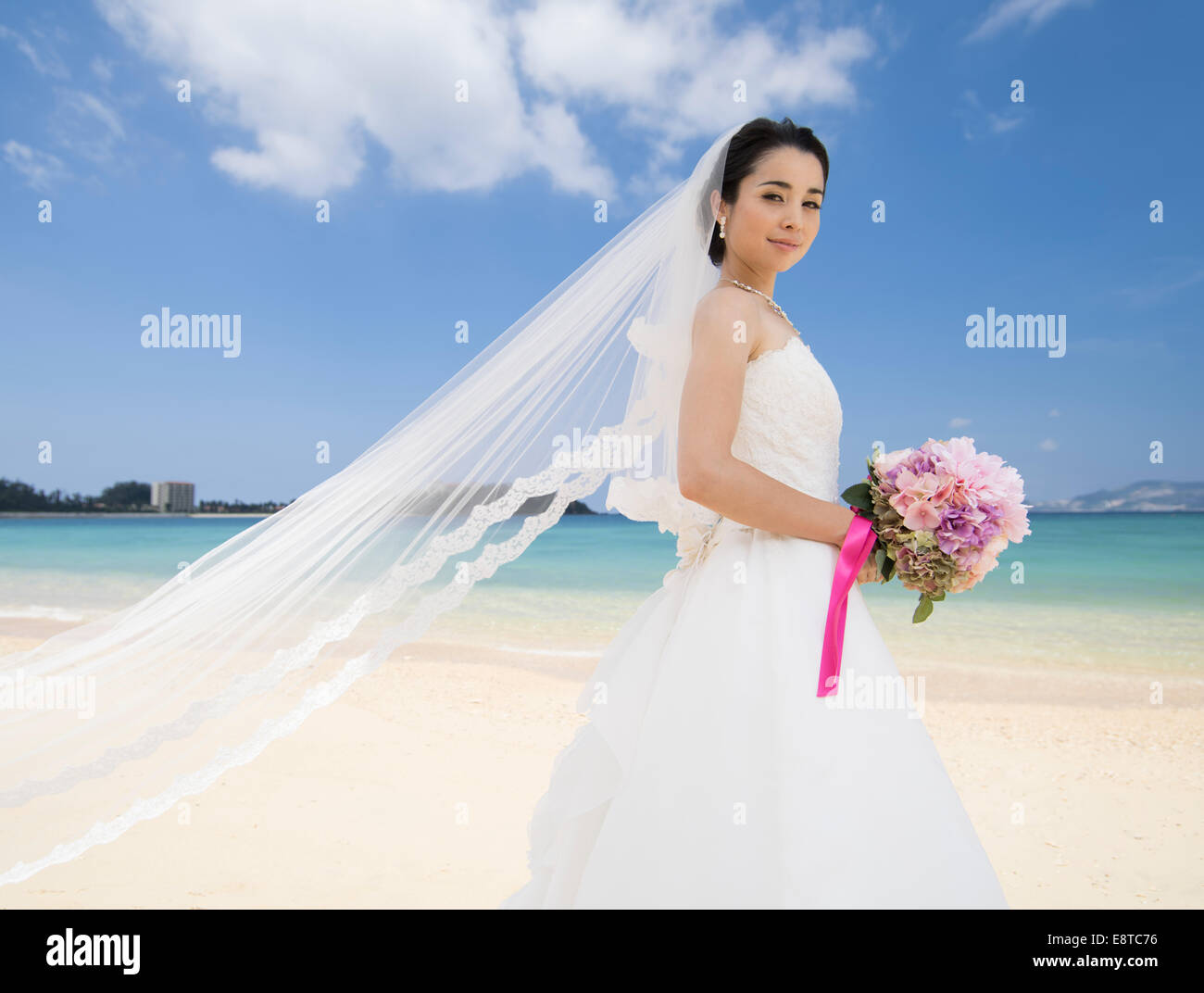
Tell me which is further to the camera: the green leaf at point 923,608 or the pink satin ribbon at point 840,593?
the green leaf at point 923,608

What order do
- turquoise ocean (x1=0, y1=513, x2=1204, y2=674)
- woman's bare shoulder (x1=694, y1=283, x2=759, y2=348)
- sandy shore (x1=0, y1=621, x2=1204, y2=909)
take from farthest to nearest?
1. turquoise ocean (x1=0, y1=513, x2=1204, y2=674)
2. sandy shore (x1=0, y1=621, x2=1204, y2=909)
3. woman's bare shoulder (x1=694, y1=283, x2=759, y2=348)

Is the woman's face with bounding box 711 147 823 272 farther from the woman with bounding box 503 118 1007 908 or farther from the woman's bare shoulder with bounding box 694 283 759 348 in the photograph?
the woman's bare shoulder with bounding box 694 283 759 348

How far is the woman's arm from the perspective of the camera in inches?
69.4

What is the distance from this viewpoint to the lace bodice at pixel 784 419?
76.8 inches

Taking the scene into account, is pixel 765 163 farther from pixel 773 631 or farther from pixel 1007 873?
pixel 1007 873

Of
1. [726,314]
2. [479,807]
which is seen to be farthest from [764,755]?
[479,807]

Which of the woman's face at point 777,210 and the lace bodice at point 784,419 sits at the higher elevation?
the woman's face at point 777,210

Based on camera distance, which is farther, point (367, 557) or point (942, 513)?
point (367, 557)

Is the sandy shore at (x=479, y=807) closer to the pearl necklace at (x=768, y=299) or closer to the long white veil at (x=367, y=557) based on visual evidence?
the long white veil at (x=367, y=557)

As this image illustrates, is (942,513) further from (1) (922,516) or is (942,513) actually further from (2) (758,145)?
(2) (758,145)

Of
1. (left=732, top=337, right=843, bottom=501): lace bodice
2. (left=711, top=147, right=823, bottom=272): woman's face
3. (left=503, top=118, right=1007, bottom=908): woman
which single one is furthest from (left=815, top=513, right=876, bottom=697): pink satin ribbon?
(left=711, top=147, right=823, bottom=272): woman's face

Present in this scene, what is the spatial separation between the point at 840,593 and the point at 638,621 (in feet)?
1.92

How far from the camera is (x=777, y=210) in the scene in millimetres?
2043

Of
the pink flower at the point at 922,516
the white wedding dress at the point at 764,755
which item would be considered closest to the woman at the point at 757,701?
the white wedding dress at the point at 764,755
